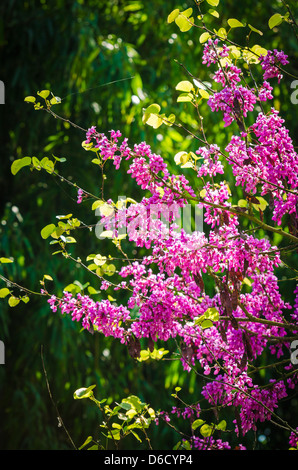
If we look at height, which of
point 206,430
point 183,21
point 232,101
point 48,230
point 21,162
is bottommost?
point 206,430

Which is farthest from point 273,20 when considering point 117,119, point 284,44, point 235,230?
point 284,44

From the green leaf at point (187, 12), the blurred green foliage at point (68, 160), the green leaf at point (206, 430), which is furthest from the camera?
the blurred green foliage at point (68, 160)

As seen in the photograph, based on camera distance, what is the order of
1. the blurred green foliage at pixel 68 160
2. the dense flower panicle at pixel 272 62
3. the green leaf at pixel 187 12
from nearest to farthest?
the green leaf at pixel 187 12 → the dense flower panicle at pixel 272 62 → the blurred green foliage at pixel 68 160

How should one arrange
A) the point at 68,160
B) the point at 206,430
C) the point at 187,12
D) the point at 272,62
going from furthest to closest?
the point at 68,160 < the point at 206,430 < the point at 272,62 < the point at 187,12

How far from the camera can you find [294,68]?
381 cm

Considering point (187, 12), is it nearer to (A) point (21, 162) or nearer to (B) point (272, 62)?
(B) point (272, 62)

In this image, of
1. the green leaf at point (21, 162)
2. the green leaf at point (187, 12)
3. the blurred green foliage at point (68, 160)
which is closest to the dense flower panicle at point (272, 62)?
the green leaf at point (187, 12)

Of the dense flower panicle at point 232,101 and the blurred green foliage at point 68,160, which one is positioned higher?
the dense flower panicle at point 232,101

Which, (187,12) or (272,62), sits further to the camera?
(272,62)

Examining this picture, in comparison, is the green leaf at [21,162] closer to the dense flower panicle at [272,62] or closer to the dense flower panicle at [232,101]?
the dense flower panicle at [232,101]

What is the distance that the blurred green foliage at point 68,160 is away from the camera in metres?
3.16

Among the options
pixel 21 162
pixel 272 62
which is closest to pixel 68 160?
pixel 21 162

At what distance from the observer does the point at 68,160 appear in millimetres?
A: 3320

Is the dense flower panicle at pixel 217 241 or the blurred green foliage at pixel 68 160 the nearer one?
the dense flower panicle at pixel 217 241
